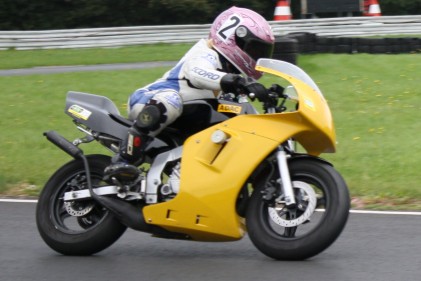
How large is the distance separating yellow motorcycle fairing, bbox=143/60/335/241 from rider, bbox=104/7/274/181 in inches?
9.9

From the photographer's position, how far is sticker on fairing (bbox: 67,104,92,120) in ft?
20.5

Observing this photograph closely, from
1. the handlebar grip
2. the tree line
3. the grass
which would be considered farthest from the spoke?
the tree line

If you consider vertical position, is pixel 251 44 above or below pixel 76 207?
above

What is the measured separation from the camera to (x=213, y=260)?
5910 mm

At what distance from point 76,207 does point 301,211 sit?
1.62 m

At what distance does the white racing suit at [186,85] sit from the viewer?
5793mm

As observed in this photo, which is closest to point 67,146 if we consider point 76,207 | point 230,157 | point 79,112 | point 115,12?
point 79,112

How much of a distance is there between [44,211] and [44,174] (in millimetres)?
3416

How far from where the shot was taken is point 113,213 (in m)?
6.00

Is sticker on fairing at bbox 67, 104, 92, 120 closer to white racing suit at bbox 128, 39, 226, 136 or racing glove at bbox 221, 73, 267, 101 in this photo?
white racing suit at bbox 128, 39, 226, 136

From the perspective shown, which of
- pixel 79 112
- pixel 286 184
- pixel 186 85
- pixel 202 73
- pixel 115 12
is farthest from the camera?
pixel 115 12

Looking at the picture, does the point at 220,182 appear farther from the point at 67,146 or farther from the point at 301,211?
the point at 67,146

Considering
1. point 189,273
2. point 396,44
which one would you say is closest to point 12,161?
point 189,273

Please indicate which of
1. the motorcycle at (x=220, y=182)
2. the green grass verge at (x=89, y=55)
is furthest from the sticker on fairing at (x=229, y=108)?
the green grass verge at (x=89, y=55)
